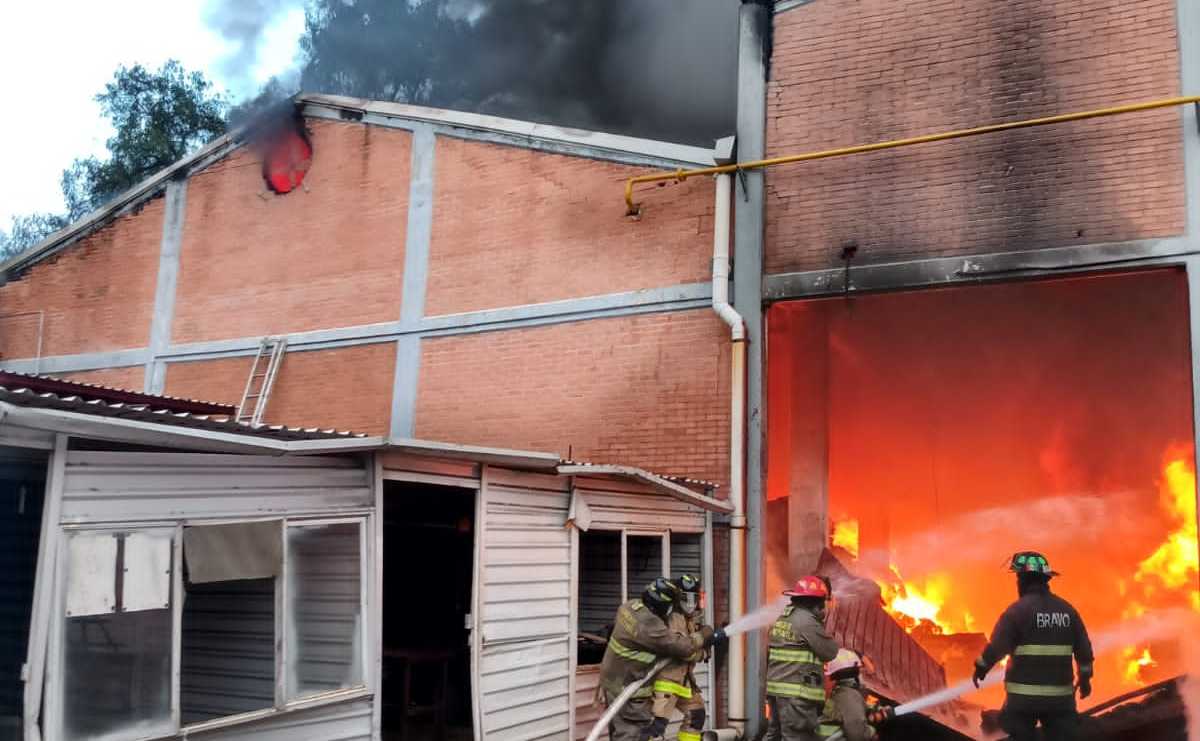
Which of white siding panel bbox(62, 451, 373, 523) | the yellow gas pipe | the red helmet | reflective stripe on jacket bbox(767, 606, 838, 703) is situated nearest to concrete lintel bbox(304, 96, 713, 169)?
the yellow gas pipe

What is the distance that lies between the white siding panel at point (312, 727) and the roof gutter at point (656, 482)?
2.34m

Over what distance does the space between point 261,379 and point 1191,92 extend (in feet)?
38.0

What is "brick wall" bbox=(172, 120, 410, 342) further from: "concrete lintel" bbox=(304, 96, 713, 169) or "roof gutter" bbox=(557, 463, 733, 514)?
"roof gutter" bbox=(557, 463, 733, 514)

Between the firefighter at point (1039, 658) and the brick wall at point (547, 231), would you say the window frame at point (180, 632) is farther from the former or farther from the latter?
the brick wall at point (547, 231)

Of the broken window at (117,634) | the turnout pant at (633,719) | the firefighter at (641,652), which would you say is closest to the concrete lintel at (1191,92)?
the firefighter at (641,652)

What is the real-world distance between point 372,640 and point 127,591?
181cm

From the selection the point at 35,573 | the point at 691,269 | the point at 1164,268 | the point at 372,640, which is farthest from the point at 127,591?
the point at 1164,268

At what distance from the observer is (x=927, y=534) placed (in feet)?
47.5

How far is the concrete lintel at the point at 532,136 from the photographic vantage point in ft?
37.5

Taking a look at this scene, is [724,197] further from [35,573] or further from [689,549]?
[35,573]

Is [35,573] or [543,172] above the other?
[543,172]

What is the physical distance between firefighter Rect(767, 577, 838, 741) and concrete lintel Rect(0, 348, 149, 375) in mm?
11432

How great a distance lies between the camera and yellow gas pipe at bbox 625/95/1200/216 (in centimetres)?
919

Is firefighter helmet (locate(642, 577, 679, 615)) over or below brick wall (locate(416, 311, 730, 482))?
below
